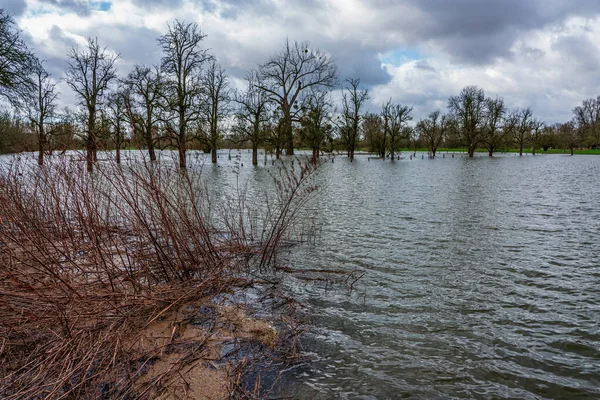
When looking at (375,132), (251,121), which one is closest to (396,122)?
(375,132)

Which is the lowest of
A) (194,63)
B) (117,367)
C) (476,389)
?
(476,389)

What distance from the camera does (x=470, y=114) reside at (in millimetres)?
68688

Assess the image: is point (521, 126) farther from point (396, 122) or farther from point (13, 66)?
point (13, 66)

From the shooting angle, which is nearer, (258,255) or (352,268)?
(352,268)

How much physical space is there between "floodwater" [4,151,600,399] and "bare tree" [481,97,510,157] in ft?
222

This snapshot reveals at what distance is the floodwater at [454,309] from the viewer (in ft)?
12.5

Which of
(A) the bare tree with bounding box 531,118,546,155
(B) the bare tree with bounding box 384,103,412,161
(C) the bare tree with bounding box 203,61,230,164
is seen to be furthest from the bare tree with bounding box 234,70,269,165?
(A) the bare tree with bounding box 531,118,546,155

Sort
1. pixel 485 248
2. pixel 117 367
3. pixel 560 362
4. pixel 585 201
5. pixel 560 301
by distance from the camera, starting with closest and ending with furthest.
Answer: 1. pixel 117 367
2. pixel 560 362
3. pixel 560 301
4. pixel 485 248
5. pixel 585 201

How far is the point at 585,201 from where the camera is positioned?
601 inches

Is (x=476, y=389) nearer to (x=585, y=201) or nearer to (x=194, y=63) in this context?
(x=585, y=201)

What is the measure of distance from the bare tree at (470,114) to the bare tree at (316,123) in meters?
29.6

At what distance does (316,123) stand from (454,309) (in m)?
47.3

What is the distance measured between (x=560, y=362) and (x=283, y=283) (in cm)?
413

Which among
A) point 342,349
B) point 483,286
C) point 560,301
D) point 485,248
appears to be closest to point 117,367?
point 342,349
